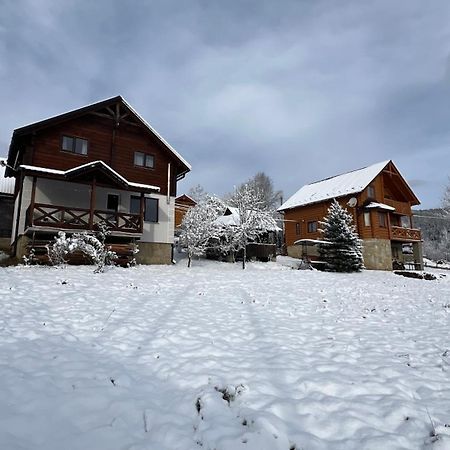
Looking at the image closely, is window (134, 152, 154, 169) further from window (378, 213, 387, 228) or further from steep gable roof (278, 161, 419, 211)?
window (378, 213, 387, 228)

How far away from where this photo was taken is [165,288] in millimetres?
10867

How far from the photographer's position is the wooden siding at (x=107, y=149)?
56.4ft

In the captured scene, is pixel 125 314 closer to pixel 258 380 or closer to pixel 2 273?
pixel 258 380

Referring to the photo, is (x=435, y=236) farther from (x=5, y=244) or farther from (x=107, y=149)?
(x=5, y=244)

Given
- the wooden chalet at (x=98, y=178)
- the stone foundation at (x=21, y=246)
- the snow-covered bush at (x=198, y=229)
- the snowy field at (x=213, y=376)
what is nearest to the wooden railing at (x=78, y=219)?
the wooden chalet at (x=98, y=178)

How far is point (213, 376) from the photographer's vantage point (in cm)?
426

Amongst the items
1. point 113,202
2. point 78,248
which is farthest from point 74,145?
point 78,248

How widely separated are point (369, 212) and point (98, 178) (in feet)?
72.5

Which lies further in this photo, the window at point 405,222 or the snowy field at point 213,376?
the window at point 405,222

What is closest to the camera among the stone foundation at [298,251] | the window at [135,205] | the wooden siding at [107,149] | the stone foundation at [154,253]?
the wooden siding at [107,149]

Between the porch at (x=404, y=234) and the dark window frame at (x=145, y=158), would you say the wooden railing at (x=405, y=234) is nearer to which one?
the porch at (x=404, y=234)

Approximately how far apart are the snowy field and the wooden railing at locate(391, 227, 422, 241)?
22800mm

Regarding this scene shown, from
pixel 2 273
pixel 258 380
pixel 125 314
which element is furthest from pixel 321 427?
pixel 2 273

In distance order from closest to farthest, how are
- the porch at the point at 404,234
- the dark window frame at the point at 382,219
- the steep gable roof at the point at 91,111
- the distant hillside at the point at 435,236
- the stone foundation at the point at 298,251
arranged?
1. the steep gable roof at the point at 91,111
2. the dark window frame at the point at 382,219
3. the porch at the point at 404,234
4. the stone foundation at the point at 298,251
5. the distant hillside at the point at 435,236
